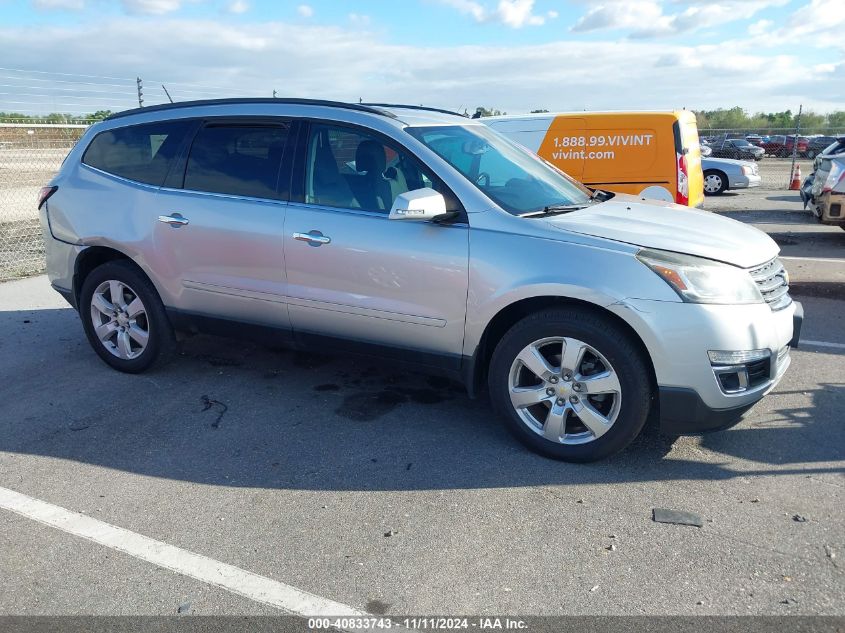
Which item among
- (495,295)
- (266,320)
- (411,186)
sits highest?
(411,186)

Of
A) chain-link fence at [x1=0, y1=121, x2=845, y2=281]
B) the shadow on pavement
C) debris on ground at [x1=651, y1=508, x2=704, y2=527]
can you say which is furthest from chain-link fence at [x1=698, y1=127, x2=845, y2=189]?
debris on ground at [x1=651, y1=508, x2=704, y2=527]

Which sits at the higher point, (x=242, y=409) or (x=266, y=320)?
(x=266, y=320)

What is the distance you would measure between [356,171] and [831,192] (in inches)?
334

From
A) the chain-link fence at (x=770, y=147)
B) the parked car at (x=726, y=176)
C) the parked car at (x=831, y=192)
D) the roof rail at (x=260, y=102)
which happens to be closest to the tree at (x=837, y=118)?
the chain-link fence at (x=770, y=147)

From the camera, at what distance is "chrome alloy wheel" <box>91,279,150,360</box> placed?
529cm

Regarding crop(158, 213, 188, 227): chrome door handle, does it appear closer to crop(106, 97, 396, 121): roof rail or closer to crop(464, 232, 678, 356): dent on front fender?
crop(106, 97, 396, 121): roof rail

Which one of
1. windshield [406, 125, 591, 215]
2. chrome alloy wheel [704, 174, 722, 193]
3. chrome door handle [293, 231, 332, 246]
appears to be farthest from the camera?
chrome alloy wheel [704, 174, 722, 193]

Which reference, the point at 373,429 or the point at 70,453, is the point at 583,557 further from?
the point at 70,453

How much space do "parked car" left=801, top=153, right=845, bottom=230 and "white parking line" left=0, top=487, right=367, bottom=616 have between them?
9880 mm

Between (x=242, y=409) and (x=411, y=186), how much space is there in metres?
1.82

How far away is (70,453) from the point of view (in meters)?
4.17

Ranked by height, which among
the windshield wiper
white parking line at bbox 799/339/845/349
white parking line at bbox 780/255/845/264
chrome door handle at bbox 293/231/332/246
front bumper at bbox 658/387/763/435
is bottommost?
white parking line at bbox 799/339/845/349

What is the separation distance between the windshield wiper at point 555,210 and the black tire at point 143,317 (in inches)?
107

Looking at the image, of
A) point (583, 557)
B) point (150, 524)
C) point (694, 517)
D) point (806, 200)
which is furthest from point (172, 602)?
point (806, 200)
